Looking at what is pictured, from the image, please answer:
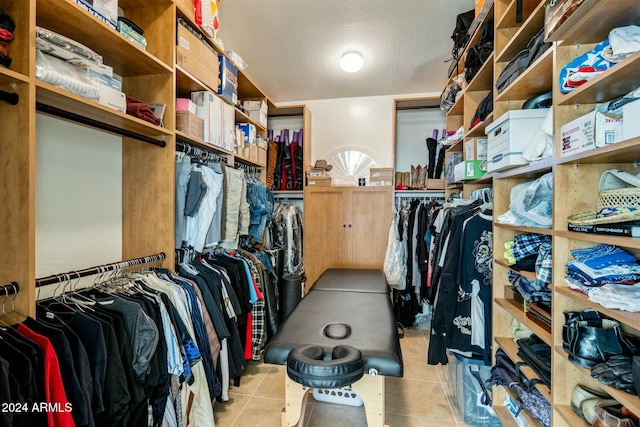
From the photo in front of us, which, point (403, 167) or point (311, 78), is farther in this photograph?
point (403, 167)

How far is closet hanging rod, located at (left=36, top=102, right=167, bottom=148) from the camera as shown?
4.16 ft

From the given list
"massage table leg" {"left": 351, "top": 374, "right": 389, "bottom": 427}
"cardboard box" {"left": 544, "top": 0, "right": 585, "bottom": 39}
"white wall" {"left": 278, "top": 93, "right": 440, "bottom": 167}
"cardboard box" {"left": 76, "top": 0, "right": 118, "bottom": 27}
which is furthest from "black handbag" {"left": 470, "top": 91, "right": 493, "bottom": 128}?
"cardboard box" {"left": 76, "top": 0, "right": 118, "bottom": 27}

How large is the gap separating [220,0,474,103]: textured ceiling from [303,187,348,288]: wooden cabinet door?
1.31m

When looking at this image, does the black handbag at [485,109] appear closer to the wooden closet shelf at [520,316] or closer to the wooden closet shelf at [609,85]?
the wooden closet shelf at [609,85]

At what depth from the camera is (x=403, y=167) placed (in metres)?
3.97

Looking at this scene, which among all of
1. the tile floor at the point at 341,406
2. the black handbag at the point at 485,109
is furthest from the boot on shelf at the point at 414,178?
the tile floor at the point at 341,406

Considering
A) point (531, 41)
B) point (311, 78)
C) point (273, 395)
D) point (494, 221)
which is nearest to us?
point (531, 41)

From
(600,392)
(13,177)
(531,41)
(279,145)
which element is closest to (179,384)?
(13,177)

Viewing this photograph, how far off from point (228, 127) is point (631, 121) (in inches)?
95.8

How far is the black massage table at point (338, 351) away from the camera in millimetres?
1257

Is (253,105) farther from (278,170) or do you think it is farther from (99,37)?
(99,37)

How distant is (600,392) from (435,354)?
0.97m

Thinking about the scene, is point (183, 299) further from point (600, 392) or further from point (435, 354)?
point (600, 392)

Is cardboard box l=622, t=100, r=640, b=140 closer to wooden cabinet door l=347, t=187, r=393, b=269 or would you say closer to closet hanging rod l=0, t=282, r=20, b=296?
closet hanging rod l=0, t=282, r=20, b=296
